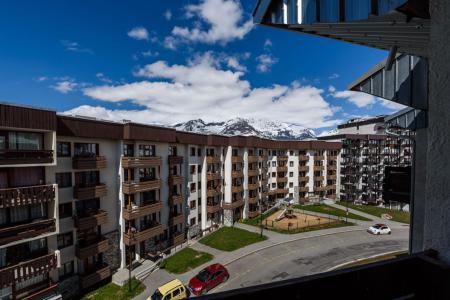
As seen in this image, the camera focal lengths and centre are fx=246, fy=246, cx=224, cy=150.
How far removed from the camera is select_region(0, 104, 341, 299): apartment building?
54.5 feet

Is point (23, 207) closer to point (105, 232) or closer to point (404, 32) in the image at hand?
point (105, 232)

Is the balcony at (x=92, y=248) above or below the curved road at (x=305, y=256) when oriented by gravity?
above

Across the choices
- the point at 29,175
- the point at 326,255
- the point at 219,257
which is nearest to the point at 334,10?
the point at 29,175

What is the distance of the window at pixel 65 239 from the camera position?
19.9 m

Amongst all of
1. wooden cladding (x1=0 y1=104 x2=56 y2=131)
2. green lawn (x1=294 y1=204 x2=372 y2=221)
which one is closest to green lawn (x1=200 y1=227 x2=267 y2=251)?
green lawn (x1=294 y1=204 x2=372 y2=221)

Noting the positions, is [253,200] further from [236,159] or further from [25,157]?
[25,157]

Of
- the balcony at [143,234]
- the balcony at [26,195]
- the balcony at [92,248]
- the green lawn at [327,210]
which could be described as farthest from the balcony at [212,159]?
the green lawn at [327,210]

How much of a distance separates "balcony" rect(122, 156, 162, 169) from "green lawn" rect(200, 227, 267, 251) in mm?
14009

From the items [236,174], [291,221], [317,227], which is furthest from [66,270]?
[317,227]

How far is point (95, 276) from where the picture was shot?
Result: 70.4ft

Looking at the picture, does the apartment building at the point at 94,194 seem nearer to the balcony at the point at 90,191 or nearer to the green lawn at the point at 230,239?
the balcony at the point at 90,191

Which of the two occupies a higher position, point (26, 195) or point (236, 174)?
point (26, 195)

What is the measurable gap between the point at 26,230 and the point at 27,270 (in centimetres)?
267

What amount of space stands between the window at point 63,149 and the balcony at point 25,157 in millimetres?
2040
